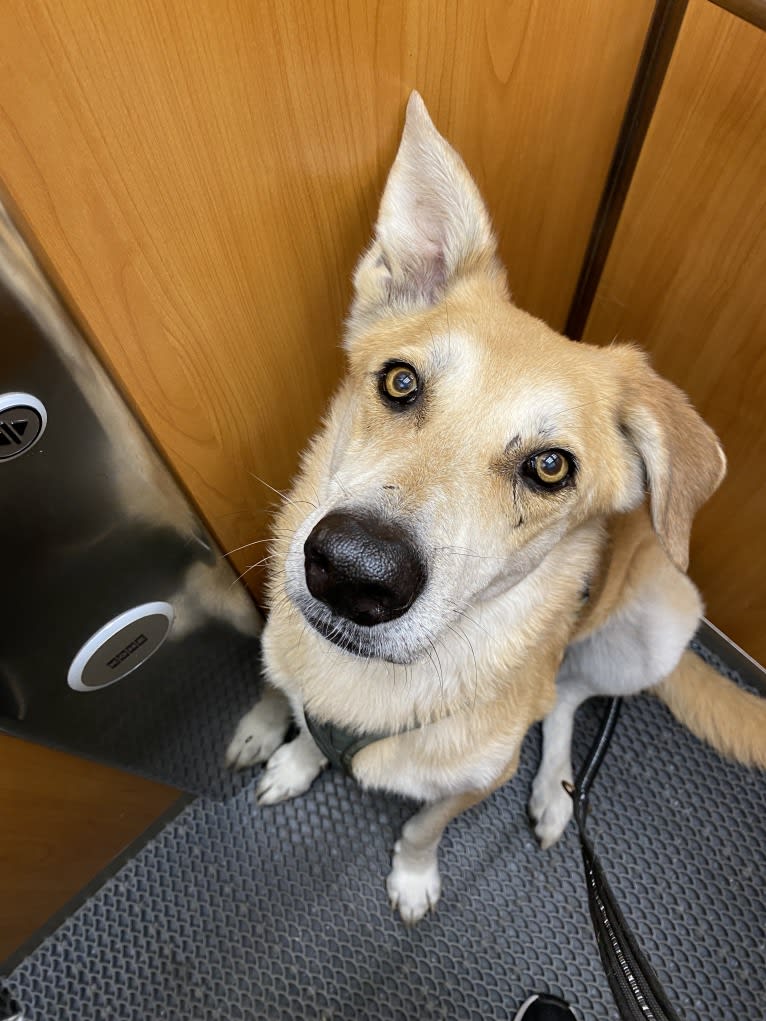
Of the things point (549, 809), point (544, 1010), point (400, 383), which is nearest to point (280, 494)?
point (400, 383)

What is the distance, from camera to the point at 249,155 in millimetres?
788

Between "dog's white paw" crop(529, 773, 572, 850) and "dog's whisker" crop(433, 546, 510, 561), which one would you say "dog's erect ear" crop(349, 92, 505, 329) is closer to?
"dog's whisker" crop(433, 546, 510, 561)

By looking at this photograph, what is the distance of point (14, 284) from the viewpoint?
2.00 feet

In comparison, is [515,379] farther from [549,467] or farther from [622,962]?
[622,962]

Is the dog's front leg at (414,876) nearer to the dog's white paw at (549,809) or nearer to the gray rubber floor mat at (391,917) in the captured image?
the gray rubber floor mat at (391,917)

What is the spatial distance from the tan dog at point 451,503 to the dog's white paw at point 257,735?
369 mm

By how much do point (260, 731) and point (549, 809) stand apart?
0.74m

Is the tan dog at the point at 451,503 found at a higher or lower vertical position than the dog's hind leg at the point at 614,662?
higher

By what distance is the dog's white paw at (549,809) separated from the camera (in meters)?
1.57

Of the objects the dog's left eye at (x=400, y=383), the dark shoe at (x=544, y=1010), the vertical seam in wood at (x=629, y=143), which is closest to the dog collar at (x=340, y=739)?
the dog's left eye at (x=400, y=383)

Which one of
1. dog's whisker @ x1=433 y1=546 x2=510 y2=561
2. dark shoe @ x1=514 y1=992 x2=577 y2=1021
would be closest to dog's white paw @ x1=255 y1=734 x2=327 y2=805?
dark shoe @ x1=514 y1=992 x2=577 y2=1021

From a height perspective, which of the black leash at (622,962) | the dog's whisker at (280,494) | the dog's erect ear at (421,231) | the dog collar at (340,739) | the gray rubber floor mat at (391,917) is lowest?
the gray rubber floor mat at (391,917)

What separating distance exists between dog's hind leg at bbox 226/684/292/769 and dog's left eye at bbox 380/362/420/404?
2.88 feet

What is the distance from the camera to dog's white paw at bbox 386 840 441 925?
4.73 feet
